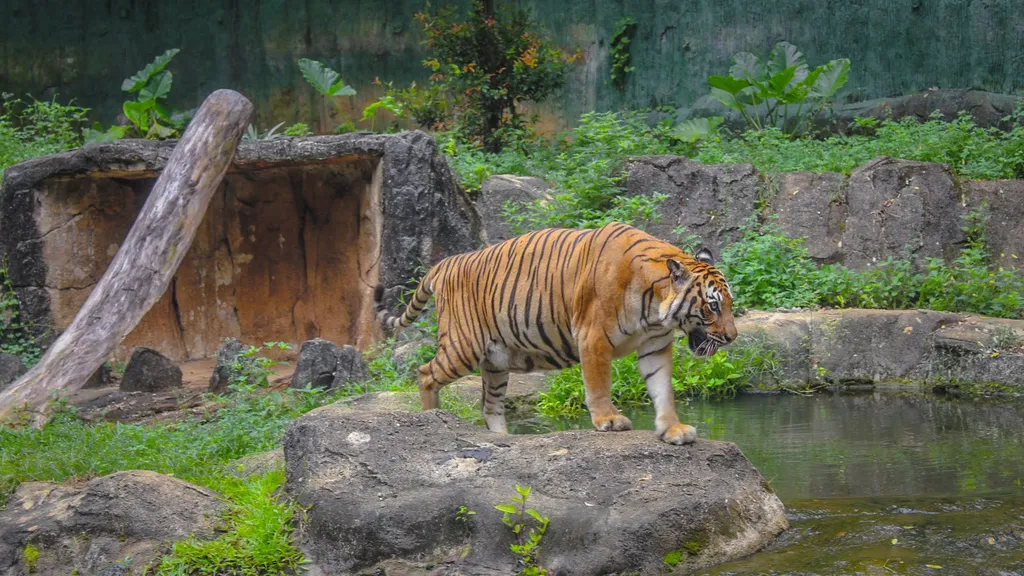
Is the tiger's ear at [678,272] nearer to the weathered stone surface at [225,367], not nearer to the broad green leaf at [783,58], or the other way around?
the weathered stone surface at [225,367]

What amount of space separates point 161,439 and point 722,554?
329 centimetres

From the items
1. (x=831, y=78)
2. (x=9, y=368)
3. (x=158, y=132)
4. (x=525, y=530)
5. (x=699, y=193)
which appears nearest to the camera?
(x=525, y=530)

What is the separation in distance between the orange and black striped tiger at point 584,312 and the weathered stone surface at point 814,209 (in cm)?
500

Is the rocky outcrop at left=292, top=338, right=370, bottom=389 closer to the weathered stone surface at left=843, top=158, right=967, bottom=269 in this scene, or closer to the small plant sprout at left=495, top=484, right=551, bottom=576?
the small plant sprout at left=495, top=484, right=551, bottom=576

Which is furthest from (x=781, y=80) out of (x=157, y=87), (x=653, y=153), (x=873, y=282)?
(x=157, y=87)

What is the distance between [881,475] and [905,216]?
17.1ft

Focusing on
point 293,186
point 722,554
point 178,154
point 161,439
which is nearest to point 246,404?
point 161,439

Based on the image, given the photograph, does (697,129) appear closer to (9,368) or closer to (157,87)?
(157,87)

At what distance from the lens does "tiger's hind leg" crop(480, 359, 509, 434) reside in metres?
5.64

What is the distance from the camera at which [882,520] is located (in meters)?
4.24

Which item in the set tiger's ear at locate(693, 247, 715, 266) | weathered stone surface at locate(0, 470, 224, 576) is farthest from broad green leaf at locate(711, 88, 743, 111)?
weathered stone surface at locate(0, 470, 224, 576)

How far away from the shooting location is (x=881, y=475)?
510 centimetres

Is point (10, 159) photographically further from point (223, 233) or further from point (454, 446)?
point (454, 446)

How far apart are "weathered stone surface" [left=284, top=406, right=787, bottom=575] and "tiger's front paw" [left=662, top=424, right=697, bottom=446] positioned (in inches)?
1.6
